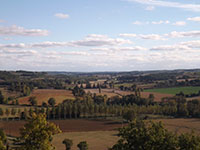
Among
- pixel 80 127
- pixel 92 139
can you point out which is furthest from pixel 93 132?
pixel 92 139

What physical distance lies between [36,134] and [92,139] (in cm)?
5129

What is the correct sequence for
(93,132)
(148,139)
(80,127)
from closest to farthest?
(148,139)
(93,132)
(80,127)

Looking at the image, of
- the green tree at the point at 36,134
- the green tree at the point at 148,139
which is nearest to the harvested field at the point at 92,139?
the green tree at the point at 148,139

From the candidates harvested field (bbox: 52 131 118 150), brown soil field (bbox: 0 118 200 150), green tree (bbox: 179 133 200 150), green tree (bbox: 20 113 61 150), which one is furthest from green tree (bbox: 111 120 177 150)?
brown soil field (bbox: 0 118 200 150)

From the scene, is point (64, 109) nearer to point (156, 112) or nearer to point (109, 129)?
point (109, 129)

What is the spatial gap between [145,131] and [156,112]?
102 metres

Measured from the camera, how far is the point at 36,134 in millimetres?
24578

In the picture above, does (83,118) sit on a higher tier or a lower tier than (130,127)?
lower

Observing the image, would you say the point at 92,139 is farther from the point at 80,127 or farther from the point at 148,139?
the point at 148,139

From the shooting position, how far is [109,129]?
90688 millimetres

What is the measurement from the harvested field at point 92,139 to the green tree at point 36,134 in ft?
123

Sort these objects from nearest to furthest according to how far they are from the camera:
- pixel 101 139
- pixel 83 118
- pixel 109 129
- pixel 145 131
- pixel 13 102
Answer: pixel 145 131
pixel 101 139
pixel 109 129
pixel 83 118
pixel 13 102

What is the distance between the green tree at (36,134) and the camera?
24.4m

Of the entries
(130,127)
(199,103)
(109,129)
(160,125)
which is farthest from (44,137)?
(199,103)
